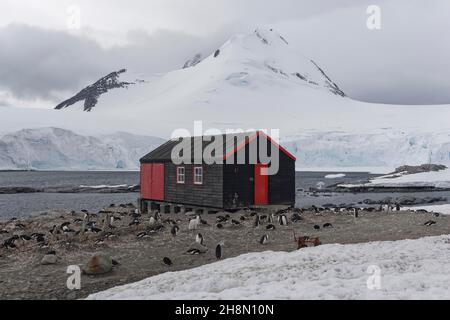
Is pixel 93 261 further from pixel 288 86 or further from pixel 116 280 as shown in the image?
pixel 288 86

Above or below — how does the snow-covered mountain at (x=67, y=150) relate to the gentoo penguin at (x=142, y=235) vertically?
above

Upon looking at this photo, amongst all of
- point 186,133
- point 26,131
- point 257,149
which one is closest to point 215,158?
point 257,149

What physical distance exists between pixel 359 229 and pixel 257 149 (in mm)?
7877

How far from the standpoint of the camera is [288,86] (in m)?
187

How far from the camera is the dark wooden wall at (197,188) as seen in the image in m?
23.1

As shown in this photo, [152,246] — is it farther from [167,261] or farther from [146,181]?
[146,181]

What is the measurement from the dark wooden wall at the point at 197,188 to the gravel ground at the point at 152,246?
183 cm

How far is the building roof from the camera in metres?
23.2

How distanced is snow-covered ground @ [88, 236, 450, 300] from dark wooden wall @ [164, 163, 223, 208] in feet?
36.0

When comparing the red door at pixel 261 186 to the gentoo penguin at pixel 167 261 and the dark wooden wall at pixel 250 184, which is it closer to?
the dark wooden wall at pixel 250 184

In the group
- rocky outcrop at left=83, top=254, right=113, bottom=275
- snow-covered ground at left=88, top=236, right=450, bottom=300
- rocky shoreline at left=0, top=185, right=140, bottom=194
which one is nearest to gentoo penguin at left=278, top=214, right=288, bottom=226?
snow-covered ground at left=88, top=236, right=450, bottom=300

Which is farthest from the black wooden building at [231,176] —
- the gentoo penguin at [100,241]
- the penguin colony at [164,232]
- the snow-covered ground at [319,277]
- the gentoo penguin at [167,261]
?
the snow-covered ground at [319,277]

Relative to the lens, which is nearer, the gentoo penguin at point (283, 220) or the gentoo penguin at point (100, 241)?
the gentoo penguin at point (100, 241)

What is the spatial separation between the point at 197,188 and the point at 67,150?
68.9m
